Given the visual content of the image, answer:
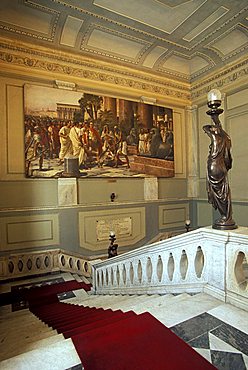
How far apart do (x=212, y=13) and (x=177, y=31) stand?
0.86 metres

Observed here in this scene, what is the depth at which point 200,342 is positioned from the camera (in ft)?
5.09

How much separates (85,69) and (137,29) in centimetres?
168

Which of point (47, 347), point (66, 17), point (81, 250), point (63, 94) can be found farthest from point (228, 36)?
point (47, 347)

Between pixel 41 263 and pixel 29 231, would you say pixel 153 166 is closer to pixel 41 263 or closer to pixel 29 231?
pixel 29 231

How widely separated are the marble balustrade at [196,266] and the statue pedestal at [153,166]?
152 inches

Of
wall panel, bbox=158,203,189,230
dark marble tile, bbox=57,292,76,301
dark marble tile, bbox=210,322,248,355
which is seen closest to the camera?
dark marble tile, bbox=210,322,248,355

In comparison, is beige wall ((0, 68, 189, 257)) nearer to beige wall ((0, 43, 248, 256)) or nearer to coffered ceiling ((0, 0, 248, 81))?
beige wall ((0, 43, 248, 256))

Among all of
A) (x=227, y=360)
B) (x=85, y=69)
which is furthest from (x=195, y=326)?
(x=85, y=69)

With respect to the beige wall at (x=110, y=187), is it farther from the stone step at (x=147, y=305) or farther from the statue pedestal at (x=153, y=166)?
the stone step at (x=147, y=305)

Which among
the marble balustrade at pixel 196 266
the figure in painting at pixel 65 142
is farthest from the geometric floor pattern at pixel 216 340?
the figure in painting at pixel 65 142

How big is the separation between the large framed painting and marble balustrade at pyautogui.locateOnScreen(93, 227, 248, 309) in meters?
3.44

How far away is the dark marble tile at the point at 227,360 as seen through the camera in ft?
4.37

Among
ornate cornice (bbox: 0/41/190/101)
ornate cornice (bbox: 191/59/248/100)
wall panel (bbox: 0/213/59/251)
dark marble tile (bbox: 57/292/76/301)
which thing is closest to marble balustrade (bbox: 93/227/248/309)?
dark marble tile (bbox: 57/292/76/301)

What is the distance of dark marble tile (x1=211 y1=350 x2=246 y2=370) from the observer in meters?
1.33
